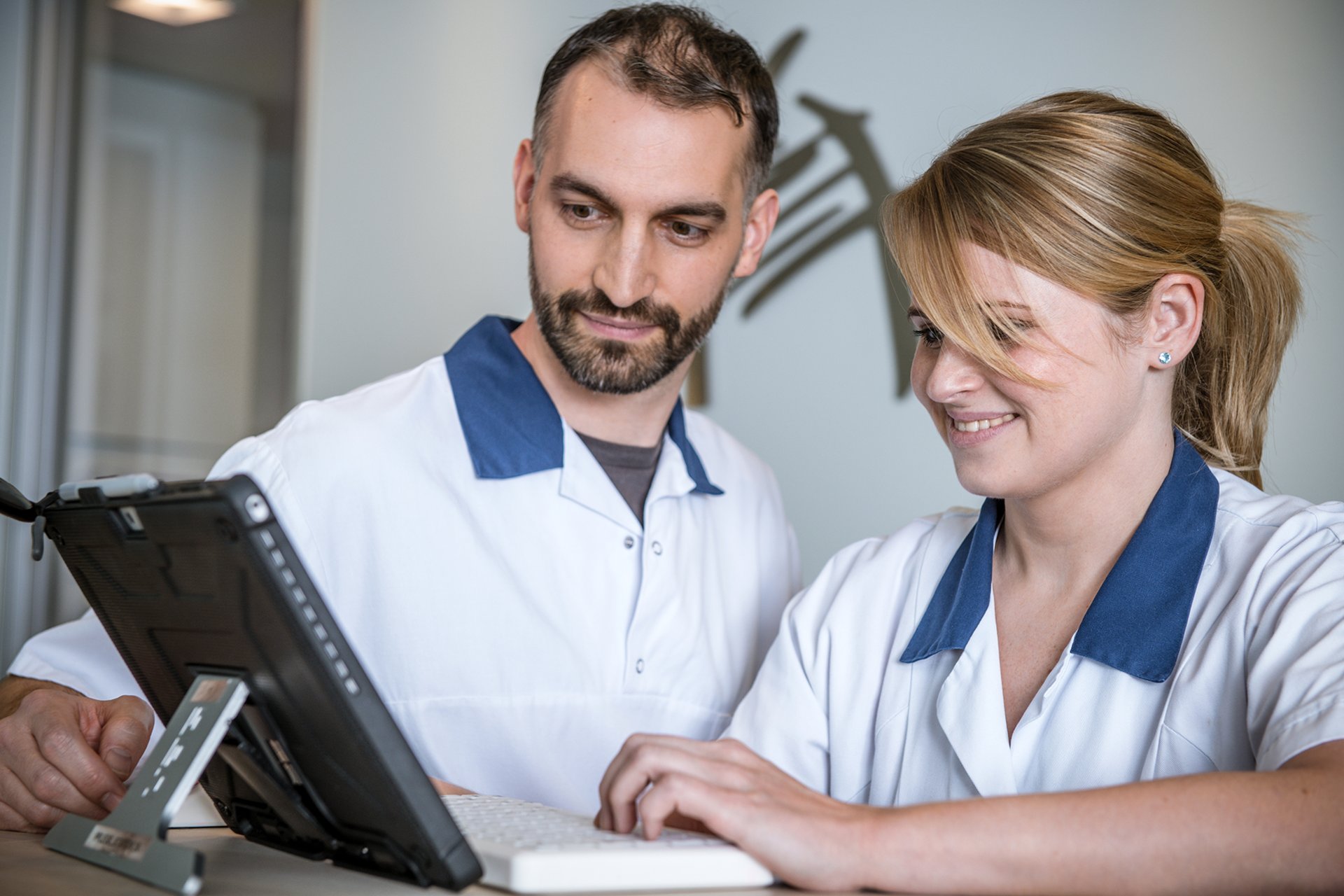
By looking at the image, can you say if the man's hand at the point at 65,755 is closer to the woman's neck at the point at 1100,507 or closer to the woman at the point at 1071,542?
the woman at the point at 1071,542

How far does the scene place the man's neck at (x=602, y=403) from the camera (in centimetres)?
179

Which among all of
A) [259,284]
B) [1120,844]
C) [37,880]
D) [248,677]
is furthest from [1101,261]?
[259,284]

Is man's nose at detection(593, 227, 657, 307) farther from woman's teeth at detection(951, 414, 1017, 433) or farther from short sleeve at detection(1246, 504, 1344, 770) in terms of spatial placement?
short sleeve at detection(1246, 504, 1344, 770)

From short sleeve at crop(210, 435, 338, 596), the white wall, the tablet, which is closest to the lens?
the tablet

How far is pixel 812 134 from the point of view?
243cm

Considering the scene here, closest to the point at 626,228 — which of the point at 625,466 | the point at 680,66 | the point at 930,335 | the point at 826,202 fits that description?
the point at 680,66

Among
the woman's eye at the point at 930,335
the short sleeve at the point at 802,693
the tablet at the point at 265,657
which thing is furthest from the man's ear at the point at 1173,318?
the tablet at the point at 265,657

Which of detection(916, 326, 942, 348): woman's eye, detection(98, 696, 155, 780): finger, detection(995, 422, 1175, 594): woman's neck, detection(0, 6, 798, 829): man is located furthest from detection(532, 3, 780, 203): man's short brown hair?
detection(98, 696, 155, 780): finger

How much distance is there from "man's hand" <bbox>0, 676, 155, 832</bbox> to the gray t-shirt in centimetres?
75

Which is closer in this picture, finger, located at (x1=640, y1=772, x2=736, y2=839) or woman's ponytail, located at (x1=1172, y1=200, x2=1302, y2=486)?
finger, located at (x1=640, y1=772, x2=736, y2=839)

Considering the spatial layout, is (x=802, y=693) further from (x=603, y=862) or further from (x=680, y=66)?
(x=680, y=66)

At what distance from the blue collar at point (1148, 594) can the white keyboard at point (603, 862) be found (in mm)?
477

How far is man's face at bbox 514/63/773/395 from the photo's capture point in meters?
1.66

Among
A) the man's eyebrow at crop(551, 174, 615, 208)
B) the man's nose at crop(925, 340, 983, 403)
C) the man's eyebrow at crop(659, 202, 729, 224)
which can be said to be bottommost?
the man's nose at crop(925, 340, 983, 403)
